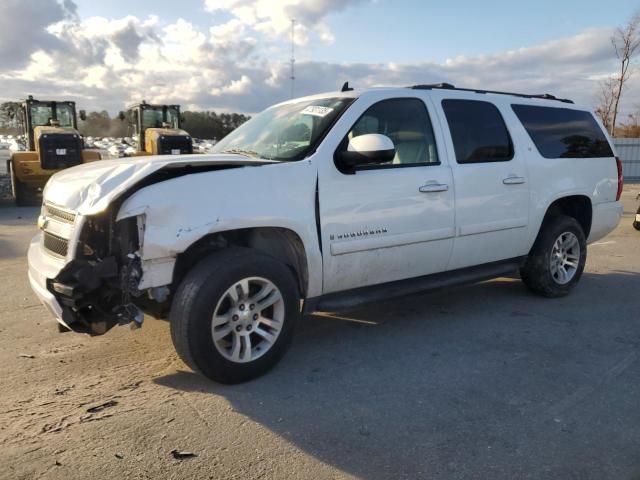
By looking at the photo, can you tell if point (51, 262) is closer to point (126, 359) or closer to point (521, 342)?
point (126, 359)

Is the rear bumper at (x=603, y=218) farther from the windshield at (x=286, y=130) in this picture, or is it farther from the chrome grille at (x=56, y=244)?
the chrome grille at (x=56, y=244)

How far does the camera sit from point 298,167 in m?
3.78

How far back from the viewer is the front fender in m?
3.24

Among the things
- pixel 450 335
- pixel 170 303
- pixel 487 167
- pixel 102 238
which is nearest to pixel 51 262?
pixel 102 238

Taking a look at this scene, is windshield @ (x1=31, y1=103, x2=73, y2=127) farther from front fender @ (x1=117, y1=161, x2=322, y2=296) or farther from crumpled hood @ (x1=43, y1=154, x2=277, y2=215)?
front fender @ (x1=117, y1=161, x2=322, y2=296)

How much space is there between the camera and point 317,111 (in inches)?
169

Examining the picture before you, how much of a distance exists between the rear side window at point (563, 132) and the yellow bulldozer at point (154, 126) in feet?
44.5

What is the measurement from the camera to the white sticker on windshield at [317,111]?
4.21 meters

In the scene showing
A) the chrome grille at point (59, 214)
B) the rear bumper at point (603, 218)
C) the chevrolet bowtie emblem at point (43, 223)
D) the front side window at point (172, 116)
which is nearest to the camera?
the chrome grille at point (59, 214)

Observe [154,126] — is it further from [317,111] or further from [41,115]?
[317,111]

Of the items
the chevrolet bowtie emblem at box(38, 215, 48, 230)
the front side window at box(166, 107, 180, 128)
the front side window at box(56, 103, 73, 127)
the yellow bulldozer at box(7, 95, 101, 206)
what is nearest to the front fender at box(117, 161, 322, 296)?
the chevrolet bowtie emblem at box(38, 215, 48, 230)

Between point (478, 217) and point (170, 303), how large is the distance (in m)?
2.71

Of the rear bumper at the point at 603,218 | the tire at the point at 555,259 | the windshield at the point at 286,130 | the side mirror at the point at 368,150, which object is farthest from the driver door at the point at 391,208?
the rear bumper at the point at 603,218

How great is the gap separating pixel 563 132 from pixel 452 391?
341cm
